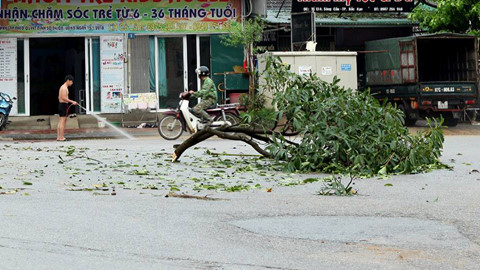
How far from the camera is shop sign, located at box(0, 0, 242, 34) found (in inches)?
1172

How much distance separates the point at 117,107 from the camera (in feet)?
99.7

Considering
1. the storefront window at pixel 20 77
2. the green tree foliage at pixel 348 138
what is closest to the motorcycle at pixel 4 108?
the storefront window at pixel 20 77

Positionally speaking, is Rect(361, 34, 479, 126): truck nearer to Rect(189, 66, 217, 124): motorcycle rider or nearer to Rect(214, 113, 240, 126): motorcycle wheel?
Rect(214, 113, 240, 126): motorcycle wheel

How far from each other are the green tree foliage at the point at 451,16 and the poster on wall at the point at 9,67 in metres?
13.4

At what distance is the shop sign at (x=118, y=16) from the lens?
29781mm

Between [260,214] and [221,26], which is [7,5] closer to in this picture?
[221,26]

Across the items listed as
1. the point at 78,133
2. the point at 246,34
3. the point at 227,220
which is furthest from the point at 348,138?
the point at 246,34

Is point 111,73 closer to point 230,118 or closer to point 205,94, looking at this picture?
point 230,118

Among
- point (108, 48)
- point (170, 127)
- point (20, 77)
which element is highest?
point (108, 48)

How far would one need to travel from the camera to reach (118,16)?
3014 centimetres

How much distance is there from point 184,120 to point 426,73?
38.6ft

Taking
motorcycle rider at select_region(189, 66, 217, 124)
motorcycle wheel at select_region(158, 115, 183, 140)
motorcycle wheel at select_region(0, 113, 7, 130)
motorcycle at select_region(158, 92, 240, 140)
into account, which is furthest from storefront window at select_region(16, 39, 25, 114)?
motorcycle rider at select_region(189, 66, 217, 124)

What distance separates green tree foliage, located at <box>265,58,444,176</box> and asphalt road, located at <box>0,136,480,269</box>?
45 centimetres

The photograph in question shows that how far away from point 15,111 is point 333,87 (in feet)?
55.2
